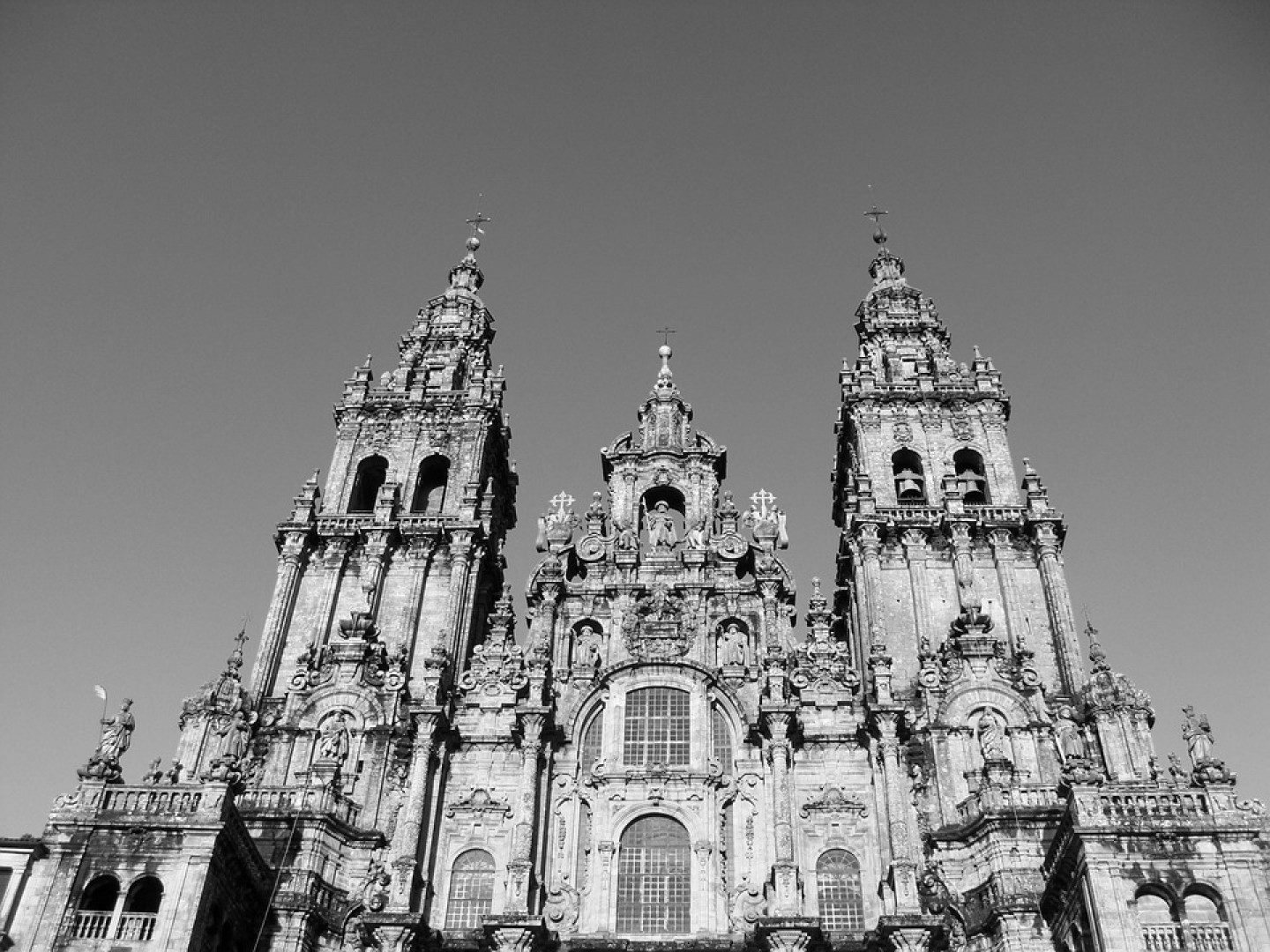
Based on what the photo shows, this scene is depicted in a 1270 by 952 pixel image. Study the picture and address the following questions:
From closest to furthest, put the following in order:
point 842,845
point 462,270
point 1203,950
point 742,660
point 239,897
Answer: point 1203,950 < point 239,897 < point 842,845 < point 742,660 < point 462,270

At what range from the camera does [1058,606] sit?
37594mm

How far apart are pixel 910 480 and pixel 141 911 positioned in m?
28.4

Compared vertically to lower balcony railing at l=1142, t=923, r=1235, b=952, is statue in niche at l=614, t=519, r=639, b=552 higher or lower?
higher

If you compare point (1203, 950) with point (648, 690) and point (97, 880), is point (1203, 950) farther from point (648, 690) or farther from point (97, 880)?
point (97, 880)

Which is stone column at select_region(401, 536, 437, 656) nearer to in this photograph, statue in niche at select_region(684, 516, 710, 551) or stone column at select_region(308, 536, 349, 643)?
stone column at select_region(308, 536, 349, 643)

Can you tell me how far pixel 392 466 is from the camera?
4450 cm

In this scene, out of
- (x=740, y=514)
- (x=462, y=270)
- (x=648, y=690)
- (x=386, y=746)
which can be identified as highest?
(x=462, y=270)

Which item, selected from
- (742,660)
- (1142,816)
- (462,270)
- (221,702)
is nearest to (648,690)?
(742,660)

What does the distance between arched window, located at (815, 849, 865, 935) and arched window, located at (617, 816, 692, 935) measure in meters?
3.59

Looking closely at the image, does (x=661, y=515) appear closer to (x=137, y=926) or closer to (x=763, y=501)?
(x=763, y=501)

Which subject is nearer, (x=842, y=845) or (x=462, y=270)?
(x=842, y=845)

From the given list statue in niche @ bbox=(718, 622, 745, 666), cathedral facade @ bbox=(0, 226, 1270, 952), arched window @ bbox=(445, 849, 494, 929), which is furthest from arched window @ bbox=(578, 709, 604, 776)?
statue in niche @ bbox=(718, 622, 745, 666)

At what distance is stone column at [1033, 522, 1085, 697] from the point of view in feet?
118

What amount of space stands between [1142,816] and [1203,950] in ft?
9.49
